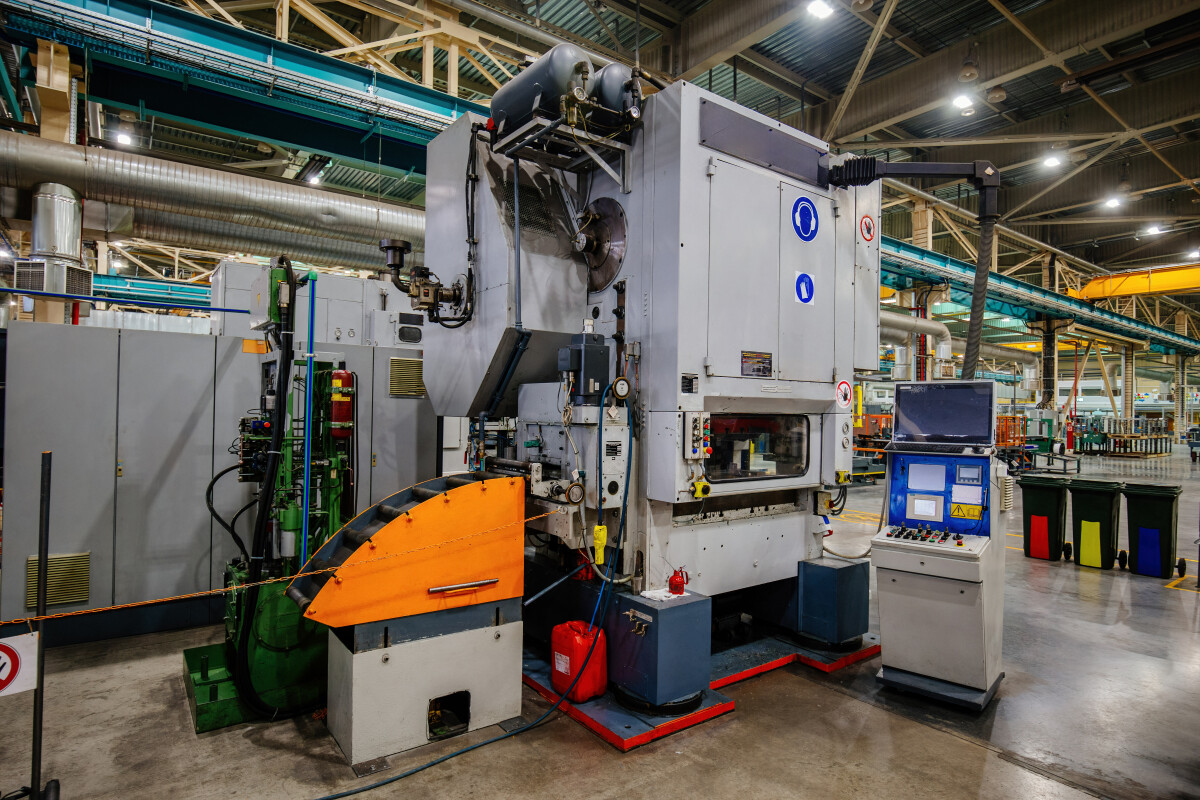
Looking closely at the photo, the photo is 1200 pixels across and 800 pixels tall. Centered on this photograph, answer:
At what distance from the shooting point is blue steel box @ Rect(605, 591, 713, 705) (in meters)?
3.04

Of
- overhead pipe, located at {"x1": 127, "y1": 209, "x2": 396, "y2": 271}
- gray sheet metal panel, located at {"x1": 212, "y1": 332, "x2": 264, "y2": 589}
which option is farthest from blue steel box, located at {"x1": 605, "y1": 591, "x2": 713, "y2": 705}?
overhead pipe, located at {"x1": 127, "y1": 209, "x2": 396, "y2": 271}

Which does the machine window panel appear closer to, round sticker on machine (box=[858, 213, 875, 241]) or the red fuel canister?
the red fuel canister

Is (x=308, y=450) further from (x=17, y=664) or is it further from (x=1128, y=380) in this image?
(x=1128, y=380)

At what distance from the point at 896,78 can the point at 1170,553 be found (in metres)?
5.89

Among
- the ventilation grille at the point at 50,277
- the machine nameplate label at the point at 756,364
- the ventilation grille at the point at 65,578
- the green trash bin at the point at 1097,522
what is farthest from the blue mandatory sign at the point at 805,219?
the ventilation grille at the point at 50,277

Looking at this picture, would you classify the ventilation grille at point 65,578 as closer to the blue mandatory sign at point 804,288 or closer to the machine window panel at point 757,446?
the machine window panel at point 757,446

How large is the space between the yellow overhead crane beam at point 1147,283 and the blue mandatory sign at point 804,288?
46.6 feet

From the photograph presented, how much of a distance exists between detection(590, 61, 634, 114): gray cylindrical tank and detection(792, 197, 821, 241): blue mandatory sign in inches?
47.8

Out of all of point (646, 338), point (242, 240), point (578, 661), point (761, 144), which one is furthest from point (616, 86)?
point (242, 240)

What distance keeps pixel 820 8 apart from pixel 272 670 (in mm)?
5996

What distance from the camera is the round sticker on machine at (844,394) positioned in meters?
4.10

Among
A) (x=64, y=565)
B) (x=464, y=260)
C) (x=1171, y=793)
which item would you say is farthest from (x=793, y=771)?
(x=64, y=565)

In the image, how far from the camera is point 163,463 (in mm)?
4469

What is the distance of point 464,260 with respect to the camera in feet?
12.4
